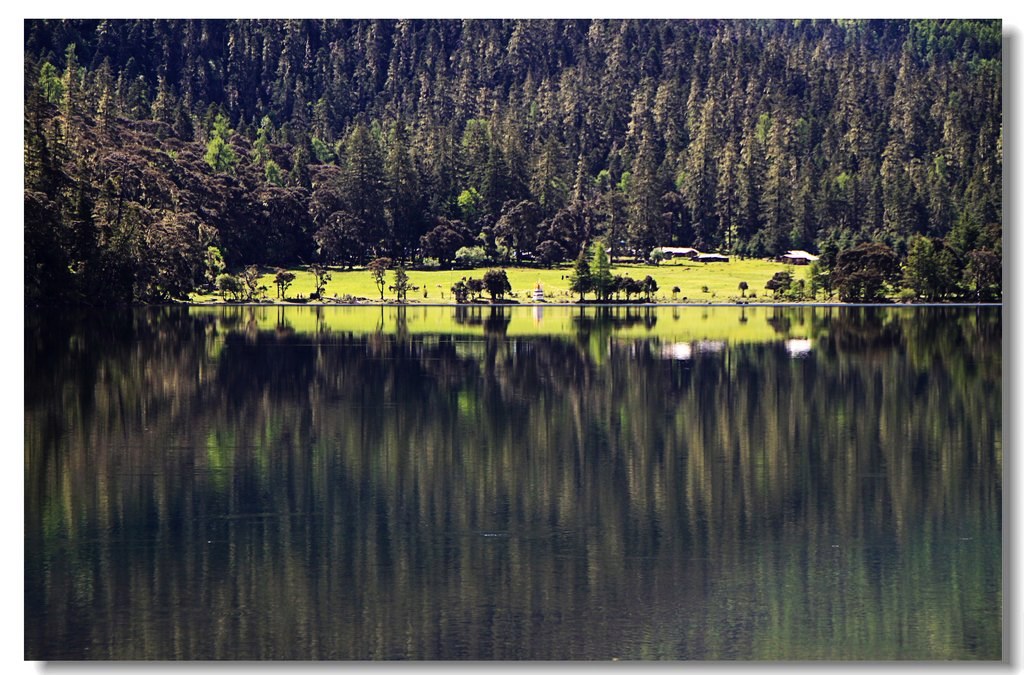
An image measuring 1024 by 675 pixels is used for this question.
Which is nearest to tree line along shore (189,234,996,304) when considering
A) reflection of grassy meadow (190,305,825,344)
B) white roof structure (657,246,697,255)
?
reflection of grassy meadow (190,305,825,344)

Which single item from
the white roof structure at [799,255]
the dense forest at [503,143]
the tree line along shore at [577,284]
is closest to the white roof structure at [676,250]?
the dense forest at [503,143]

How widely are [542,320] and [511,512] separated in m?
48.6

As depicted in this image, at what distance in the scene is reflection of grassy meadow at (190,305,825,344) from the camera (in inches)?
2119

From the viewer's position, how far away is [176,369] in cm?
3512

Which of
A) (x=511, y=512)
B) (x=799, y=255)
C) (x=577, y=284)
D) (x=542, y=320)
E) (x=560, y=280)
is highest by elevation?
(x=799, y=255)

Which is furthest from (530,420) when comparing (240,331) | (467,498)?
(240,331)

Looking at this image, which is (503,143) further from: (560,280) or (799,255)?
(560,280)

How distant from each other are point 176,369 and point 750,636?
24.8 m

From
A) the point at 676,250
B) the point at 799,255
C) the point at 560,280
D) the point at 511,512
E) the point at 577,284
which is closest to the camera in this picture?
the point at 511,512

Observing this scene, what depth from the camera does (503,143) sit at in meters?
133

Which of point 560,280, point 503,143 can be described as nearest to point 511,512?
point 560,280

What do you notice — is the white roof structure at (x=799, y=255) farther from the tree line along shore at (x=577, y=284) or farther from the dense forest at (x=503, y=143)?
the tree line along shore at (x=577, y=284)

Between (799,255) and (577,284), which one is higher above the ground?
(799,255)
